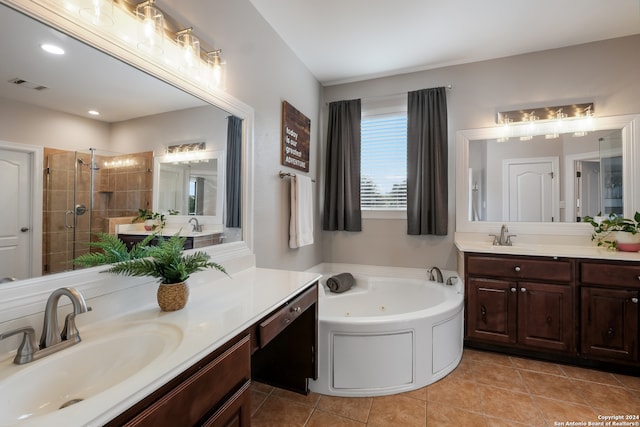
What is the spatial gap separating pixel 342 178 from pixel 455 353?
1.92 meters

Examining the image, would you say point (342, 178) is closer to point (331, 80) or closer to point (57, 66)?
A: point (331, 80)

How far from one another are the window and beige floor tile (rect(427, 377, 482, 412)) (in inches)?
64.2

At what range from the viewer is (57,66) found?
3.26 ft

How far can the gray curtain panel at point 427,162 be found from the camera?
111 inches

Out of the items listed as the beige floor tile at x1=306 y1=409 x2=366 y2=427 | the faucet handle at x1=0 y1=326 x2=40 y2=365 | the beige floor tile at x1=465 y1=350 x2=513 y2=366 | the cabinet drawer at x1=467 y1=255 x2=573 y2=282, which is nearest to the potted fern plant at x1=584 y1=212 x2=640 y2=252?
the cabinet drawer at x1=467 y1=255 x2=573 y2=282

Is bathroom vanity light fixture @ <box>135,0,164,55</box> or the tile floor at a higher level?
bathroom vanity light fixture @ <box>135,0,164,55</box>

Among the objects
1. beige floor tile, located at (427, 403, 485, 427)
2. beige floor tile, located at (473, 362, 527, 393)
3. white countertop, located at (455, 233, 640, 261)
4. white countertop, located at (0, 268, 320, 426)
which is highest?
white countertop, located at (455, 233, 640, 261)

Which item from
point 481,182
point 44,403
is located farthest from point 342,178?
point 44,403

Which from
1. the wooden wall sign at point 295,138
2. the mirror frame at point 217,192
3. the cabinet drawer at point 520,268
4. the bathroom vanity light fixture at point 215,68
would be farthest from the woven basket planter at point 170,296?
the cabinet drawer at point 520,268

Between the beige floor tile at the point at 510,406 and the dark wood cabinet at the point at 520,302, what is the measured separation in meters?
0.50

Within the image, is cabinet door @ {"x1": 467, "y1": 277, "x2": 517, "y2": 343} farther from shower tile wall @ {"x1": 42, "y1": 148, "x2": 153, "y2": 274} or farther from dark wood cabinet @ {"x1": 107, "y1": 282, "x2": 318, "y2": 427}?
shower tile wall @ {"x1": 42, "y1": 148, "x2": 153, "y2": 274}

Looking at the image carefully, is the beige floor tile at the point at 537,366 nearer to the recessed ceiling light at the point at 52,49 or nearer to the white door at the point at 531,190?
the white door at the point at 531,190

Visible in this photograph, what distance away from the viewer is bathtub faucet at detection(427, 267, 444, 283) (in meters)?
2.80

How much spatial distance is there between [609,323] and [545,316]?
1.24 feet
